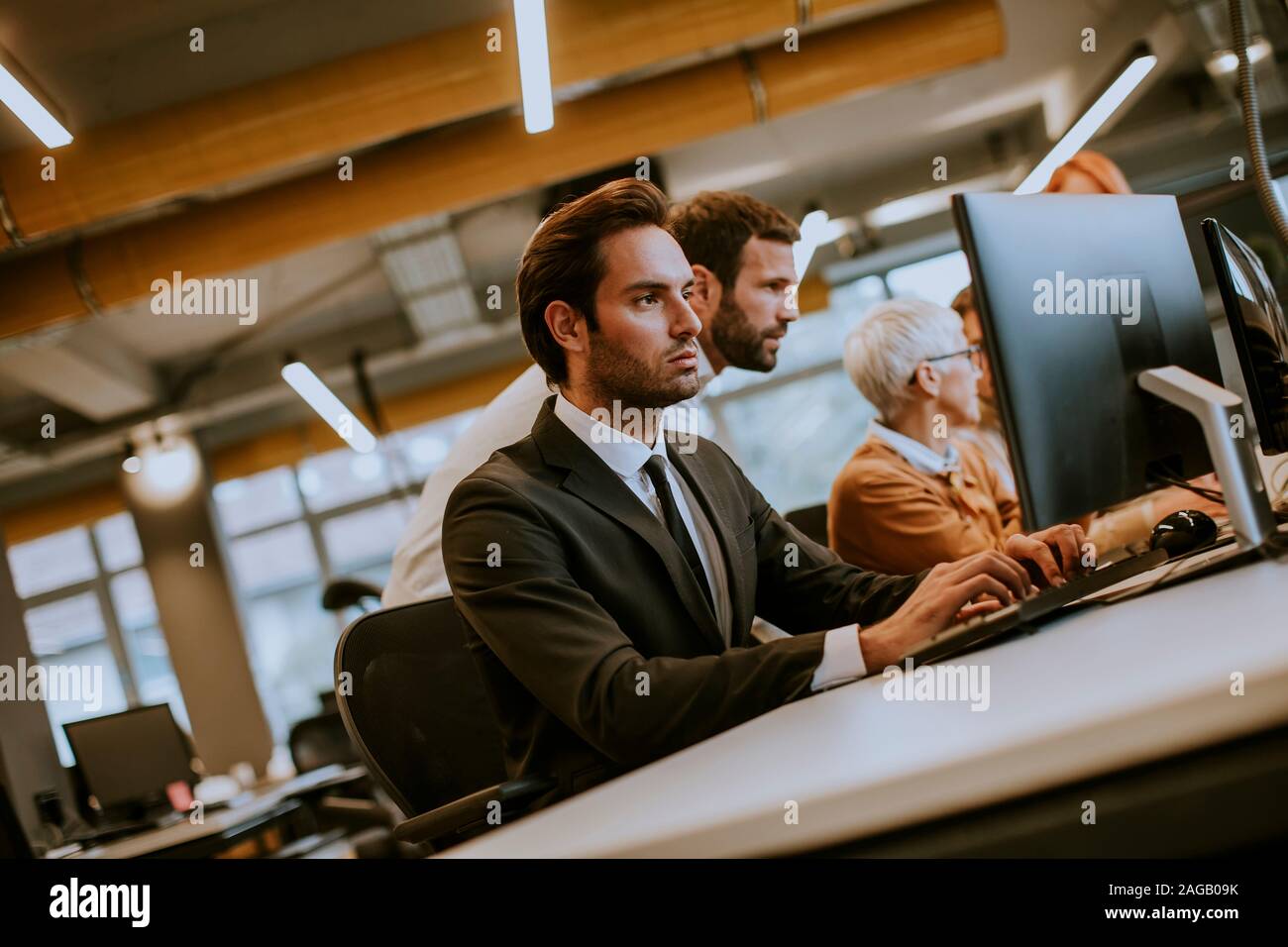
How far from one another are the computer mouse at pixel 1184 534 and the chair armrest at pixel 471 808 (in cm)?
93

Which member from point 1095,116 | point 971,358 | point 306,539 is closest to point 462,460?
point 971,358

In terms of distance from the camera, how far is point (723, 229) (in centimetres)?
179

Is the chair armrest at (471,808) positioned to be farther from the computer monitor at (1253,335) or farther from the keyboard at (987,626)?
the computer monitor at (1253,335)

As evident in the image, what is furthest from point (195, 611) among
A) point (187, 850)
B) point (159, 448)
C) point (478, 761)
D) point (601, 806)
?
point (601, 806)

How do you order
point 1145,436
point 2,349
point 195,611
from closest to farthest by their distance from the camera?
point 1145,436
point 2,349
point 195,611

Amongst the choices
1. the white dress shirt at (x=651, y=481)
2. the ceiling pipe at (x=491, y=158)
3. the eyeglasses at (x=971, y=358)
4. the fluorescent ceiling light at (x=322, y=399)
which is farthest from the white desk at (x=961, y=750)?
the ceiling pipe at (x=491, y=158)

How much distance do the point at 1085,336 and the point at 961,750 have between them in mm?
621

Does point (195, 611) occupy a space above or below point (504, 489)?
above

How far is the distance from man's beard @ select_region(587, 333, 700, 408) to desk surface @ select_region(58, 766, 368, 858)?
2258 millimetres

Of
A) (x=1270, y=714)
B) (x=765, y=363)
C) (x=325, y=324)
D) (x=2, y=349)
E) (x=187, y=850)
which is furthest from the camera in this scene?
(x=325, y=324)

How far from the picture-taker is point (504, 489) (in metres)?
1.25

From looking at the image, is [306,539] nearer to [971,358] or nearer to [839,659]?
[971,358]
